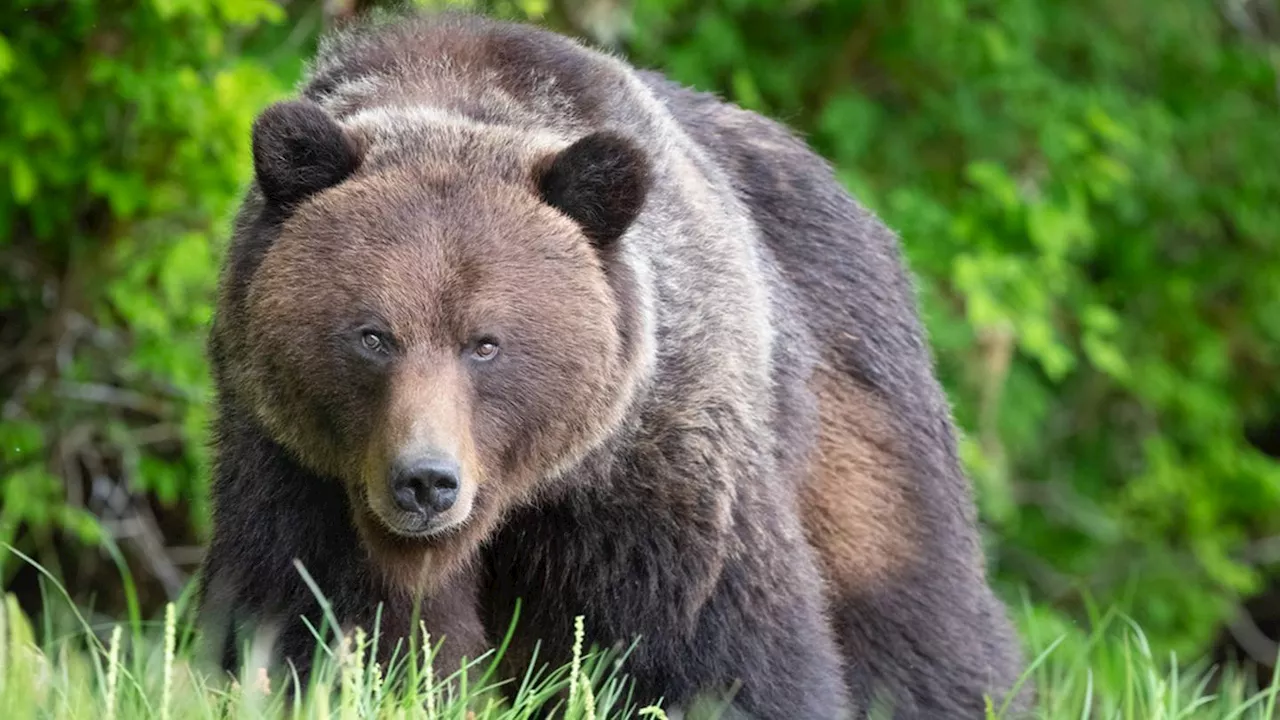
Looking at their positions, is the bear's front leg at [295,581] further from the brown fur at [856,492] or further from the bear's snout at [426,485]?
the brown fur at [856,492]

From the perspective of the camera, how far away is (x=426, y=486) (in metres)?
4.23

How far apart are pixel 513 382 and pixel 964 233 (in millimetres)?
5254

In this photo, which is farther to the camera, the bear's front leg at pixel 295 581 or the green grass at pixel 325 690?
the bear's front leg at pixel 295 581

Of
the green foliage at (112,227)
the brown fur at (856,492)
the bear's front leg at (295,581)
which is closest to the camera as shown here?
the bear's front leg at (295,581)

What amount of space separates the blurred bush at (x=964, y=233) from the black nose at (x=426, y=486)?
3103mm

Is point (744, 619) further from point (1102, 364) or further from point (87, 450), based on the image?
point (1102, 364)

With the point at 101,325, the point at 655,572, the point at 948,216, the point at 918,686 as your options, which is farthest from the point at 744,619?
the point at 948,216

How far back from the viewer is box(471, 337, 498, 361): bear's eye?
4.50 metres

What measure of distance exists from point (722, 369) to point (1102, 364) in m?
5.46

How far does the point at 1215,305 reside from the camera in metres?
12.1

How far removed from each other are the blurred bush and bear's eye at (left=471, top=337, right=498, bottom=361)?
2.87m

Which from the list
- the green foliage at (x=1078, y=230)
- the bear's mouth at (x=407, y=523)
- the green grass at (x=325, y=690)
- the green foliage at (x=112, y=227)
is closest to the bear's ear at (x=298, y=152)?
the bear's mouth at (x=407, y=523)

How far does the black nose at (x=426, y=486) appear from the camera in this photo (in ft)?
13.8

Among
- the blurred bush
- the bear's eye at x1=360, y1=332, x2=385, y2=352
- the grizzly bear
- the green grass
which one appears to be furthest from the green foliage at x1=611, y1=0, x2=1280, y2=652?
the bear's eye at x1=360, y1=332, x2=385, y2=352
